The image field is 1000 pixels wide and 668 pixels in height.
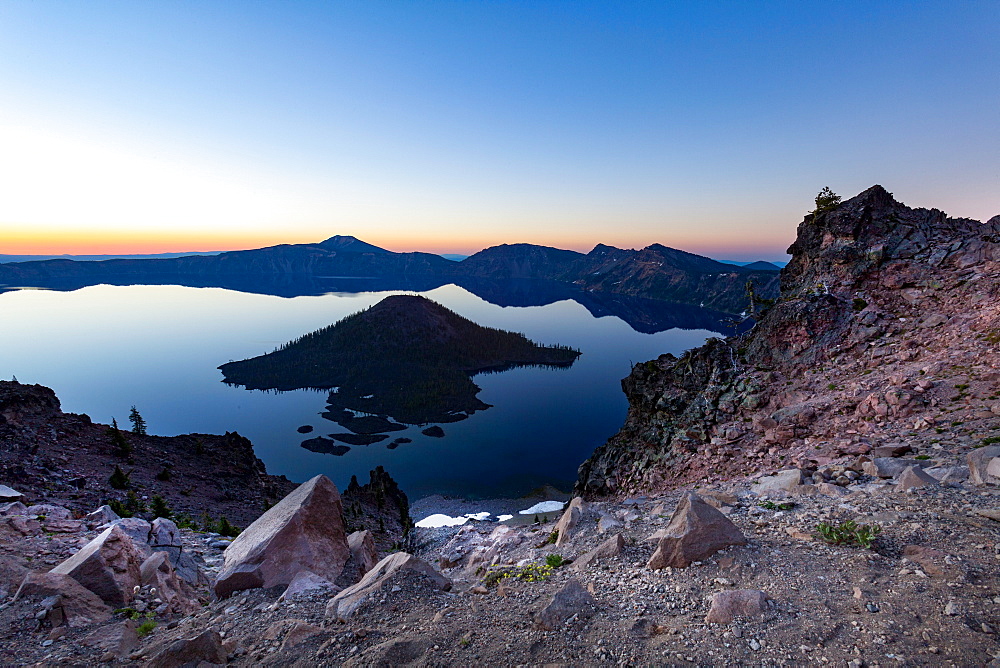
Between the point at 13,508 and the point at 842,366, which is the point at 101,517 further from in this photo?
the point at 842,366

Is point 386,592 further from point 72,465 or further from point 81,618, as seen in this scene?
point 72,465

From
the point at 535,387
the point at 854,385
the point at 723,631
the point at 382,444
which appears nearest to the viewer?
the point at 723,631

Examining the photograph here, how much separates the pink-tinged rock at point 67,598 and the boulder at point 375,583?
538 centimetres

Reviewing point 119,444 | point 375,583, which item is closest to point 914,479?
point 375,583

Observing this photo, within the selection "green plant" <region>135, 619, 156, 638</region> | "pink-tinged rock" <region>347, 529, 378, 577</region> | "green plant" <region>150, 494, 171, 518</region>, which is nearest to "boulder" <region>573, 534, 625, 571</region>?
"pink-tinged rock" <region>347, 529, 378, 577</region>

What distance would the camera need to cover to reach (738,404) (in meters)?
24.8

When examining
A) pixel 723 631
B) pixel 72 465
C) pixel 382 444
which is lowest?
pixel 382 444

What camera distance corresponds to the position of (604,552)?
11.1 m

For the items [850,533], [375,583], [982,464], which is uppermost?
[982,464]

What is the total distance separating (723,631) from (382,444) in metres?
99.6

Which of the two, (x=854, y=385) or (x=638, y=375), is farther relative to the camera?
(x=638, y=375)

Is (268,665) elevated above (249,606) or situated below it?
above

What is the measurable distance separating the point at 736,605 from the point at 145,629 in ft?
41.8

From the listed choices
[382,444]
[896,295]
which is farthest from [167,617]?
[382,444]
